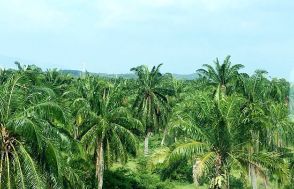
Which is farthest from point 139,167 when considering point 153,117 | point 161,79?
point 161,79

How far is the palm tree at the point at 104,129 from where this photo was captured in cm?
3030

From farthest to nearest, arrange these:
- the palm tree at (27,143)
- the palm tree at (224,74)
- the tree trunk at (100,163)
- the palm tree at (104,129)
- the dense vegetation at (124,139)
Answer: the palm tree at (224,74) < the tree trunk at (100,163) < the palm tree at (104,129) < the dense vegetation at (124,139) < the palm tree at (27,143)

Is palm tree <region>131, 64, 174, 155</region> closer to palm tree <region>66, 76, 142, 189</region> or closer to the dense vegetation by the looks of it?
the dense vegetation

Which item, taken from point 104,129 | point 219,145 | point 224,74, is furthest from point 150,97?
point 219,145

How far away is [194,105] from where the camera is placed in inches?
968

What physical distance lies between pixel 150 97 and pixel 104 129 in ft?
59.0

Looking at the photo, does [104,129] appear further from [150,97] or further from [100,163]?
[150,97]

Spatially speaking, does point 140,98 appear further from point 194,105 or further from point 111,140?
point 194,105

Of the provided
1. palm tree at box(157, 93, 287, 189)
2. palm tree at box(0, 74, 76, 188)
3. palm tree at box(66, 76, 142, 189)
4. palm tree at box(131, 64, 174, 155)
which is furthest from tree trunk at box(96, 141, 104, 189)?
palm tree at box(131, 64, 174, 155)

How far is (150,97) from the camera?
47.3m

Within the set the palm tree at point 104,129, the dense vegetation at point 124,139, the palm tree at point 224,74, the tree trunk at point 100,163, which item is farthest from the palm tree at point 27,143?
the palm tree at point 224,74

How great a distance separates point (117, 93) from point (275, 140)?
53.2ft

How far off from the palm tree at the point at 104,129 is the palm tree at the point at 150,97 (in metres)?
15.1

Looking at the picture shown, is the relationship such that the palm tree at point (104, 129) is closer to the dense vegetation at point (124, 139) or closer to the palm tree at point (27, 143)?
the dense vegetation at point (124, 139)
